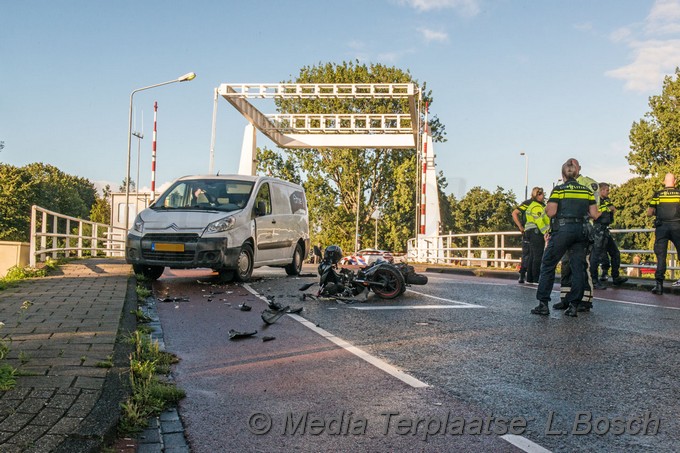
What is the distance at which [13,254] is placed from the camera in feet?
40.9

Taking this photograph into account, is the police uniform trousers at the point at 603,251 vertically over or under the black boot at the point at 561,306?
over

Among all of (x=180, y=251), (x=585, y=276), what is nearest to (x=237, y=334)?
(x=585, y=276)

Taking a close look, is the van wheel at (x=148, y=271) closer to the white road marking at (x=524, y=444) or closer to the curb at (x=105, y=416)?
the curb at (x=105, y=416)

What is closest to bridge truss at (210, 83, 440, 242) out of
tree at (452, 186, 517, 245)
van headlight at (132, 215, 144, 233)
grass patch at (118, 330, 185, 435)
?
van headlight at (132, 215, 144, 233)

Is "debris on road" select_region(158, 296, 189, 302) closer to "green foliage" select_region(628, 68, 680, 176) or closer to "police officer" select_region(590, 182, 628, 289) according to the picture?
"police officer" select_region(590, 182, 628, 289)

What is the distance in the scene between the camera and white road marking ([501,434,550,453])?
→ 10.4 feet

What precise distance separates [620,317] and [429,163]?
65.5 feet

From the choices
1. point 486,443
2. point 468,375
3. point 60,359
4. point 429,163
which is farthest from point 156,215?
point 429,163

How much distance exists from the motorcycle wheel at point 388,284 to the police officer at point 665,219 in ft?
16.6

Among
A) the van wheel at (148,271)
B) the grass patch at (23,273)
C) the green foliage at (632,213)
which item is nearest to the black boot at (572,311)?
the van wheel at (148,271)

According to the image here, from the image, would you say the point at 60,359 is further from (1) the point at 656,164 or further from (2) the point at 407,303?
(1) the point at 656,164

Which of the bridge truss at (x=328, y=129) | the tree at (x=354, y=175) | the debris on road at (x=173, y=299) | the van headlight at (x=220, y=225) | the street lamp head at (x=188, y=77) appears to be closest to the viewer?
the debris on road at (x=173, y=299)

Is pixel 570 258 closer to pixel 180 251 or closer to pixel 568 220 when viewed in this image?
pixel 568 220

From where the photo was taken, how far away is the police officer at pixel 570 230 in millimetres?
8234
